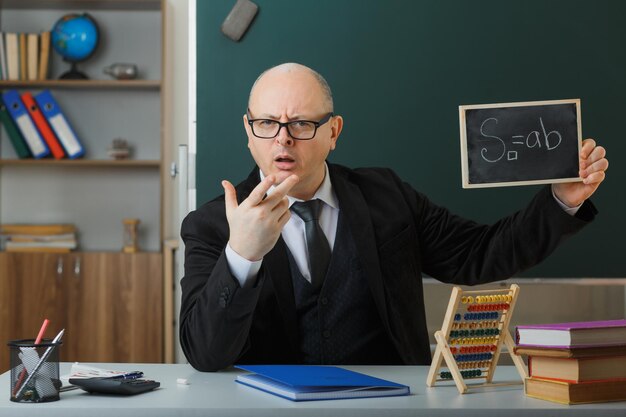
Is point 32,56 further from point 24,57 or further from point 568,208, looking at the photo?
point 568,208

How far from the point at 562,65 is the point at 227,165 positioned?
1223mm

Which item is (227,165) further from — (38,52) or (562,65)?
(38,52)

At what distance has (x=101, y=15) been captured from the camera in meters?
4.93

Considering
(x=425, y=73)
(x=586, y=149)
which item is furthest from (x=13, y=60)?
(x=586, y=149)

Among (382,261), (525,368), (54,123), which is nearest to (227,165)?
(382,261)

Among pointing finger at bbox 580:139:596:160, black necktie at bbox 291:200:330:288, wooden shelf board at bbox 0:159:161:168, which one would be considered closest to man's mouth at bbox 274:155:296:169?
black necktie at bbox 291:200:330:288

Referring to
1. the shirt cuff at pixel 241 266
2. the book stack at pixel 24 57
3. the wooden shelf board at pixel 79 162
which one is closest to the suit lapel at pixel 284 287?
Answer: the shirt cuff at pixel 241 266

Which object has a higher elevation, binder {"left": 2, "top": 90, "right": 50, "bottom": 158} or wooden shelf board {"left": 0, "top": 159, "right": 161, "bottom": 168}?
binder {"left": 2, "top": 90, "right": 50, "bottom": 158}

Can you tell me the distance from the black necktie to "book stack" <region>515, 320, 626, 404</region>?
0.64m

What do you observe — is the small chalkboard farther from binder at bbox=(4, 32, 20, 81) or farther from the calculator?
binder at bbox=(4, 32, 20, 81)

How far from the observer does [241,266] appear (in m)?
1.68

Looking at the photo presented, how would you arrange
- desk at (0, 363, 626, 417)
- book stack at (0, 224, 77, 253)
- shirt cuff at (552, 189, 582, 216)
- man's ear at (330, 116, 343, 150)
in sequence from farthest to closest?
book stack at (0, 224, 77, 253)
man's ear at (330, 116, 343, 150)
shirt cuff at (552, 189, 582, 216)
desk at (0, 363, 626, 417)

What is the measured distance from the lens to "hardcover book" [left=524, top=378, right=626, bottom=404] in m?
1.46

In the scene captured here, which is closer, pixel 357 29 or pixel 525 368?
pixel 525 368
